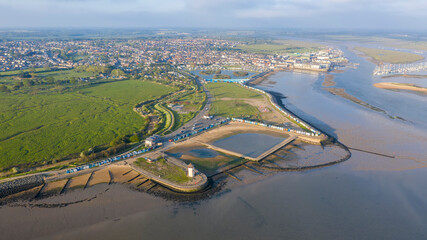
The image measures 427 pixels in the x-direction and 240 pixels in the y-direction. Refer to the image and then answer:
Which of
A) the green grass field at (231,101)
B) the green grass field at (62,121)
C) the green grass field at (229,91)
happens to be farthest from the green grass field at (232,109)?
the green grass field at (62,121)

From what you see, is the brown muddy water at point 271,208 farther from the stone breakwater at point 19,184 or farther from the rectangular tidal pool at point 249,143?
the rectangular tidal pool at point 249,143

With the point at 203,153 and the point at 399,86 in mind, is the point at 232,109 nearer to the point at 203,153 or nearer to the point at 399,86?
the point at 203,153

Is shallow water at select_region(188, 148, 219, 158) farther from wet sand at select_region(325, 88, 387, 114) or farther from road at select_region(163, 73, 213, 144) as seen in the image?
wet sand at select_region(325, 88, 387, 114)

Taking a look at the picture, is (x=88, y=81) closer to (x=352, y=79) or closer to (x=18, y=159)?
(x=18, y=159)

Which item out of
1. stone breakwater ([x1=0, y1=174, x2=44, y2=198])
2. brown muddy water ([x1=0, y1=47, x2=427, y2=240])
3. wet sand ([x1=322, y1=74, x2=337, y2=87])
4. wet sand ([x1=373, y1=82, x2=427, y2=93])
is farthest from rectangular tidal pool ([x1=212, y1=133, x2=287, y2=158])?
wet sand ([x1=373, y1=82, x2=427, y2=93])

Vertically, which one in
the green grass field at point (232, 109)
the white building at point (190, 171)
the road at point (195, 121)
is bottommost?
the green grass field at point (232, 109)

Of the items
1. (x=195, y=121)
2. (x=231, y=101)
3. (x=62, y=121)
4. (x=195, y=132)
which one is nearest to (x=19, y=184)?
(x=62, y=121)
